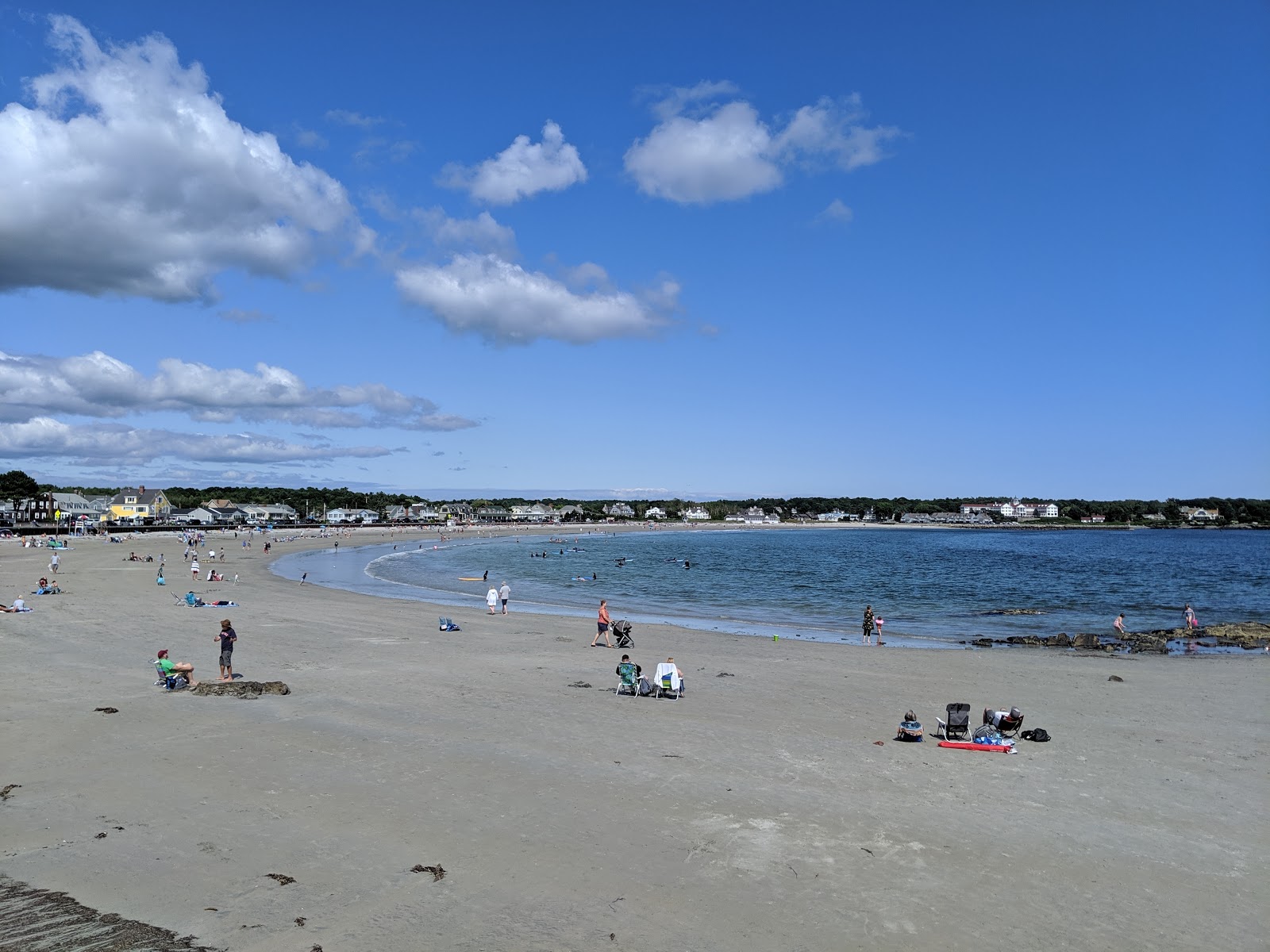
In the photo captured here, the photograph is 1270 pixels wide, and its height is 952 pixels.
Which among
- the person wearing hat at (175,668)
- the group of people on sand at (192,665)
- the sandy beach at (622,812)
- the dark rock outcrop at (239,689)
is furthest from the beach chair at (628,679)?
the person wearing hat at (175,668)

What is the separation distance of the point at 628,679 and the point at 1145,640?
20.1 meters

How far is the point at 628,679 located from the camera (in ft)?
51.3

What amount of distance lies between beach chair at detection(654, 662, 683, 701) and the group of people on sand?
27.9 feet

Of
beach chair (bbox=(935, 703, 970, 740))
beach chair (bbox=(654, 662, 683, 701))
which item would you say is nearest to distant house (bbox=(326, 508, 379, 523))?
beach chair (bbox=(654, 662, 683, 701))

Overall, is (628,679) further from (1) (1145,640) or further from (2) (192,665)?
(1) (1145,640)

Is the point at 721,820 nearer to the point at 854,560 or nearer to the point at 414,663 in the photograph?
the point at 414,663

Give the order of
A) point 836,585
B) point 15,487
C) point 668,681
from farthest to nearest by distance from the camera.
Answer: point 15,487 → point 836,585 → point 668,681

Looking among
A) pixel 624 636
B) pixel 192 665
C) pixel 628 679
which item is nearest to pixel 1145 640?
pixel 624 636

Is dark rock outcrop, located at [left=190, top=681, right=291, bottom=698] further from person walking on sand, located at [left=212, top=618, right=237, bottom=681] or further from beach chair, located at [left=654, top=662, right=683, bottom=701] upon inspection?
beach chair, located at [left=654, top=662, right=683, bottom=701]

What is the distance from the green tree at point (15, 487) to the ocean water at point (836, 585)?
8029 centimetres

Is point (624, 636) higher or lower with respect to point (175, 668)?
lower

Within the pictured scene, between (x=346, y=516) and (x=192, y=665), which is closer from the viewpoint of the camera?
(x=192, y=665)

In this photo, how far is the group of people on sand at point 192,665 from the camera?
48.3ft

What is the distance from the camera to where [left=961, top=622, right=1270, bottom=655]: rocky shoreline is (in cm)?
2539
